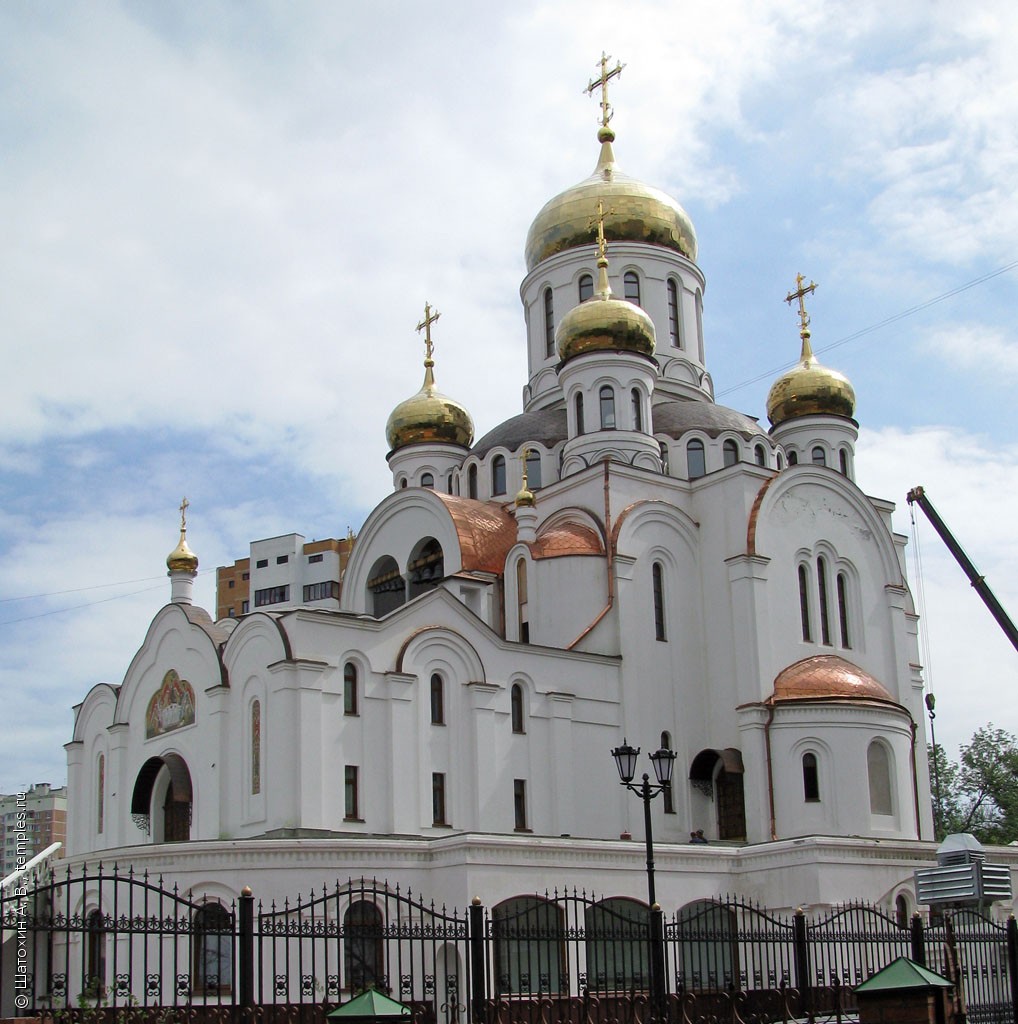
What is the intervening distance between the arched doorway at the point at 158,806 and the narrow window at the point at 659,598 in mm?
8684

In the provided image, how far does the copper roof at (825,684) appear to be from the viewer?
24250 mm

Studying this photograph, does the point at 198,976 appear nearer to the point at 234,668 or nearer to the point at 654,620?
the point at 234,668

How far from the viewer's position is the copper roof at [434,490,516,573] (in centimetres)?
2631

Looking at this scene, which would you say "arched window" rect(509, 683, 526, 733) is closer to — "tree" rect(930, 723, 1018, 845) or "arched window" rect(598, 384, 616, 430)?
"arched window" rect(598, 384, 616, 430)

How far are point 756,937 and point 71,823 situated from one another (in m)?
17.5

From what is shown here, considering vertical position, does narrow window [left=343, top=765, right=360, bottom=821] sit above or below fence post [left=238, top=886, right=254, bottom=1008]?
above

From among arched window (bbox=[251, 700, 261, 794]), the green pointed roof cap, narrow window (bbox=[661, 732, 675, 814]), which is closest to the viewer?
the green pointed roof cap

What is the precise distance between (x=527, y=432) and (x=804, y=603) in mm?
6908

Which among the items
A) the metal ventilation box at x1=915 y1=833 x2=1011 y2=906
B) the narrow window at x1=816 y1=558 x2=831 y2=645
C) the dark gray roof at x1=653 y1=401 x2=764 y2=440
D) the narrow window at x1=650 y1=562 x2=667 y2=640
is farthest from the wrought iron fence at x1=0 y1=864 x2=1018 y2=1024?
the dark gray roof at x1=653 y1=401 x2=764 y2=440

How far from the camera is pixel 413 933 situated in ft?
34.0

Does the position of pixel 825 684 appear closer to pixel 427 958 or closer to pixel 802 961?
pixel 427 958

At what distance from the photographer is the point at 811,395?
3186 cm

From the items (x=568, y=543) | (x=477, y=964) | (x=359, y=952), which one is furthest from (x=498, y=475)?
(x=477, y=964)

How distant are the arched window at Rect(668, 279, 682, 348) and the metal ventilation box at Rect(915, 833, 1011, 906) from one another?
1506 centimetres
